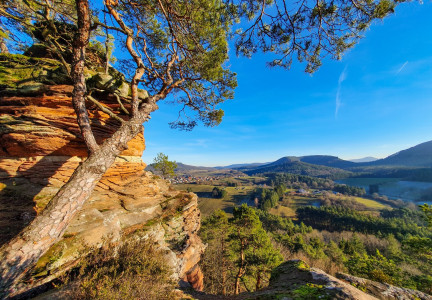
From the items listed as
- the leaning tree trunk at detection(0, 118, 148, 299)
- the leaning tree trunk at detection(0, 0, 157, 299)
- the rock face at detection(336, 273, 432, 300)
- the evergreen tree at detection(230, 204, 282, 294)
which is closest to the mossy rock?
the leaning tree trunk at detection(0, 0, 157, 299)

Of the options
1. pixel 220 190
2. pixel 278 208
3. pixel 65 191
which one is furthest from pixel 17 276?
pixel 220 190

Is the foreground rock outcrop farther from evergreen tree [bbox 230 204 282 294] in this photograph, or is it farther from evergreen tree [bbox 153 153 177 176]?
evergreen tree [bbox 153 153 177 176]

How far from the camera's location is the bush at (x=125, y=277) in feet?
9.09

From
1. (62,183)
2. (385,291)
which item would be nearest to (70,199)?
(62,183)

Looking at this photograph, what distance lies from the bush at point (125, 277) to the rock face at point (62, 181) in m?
0.96

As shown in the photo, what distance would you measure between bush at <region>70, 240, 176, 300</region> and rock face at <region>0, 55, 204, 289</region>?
0.96m

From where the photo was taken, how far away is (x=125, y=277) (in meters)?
3.20

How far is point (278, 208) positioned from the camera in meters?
92.0

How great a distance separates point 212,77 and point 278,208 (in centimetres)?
9946

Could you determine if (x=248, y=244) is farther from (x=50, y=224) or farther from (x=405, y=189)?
(x=405, y=189)

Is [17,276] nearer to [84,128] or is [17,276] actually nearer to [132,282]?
[132,282]

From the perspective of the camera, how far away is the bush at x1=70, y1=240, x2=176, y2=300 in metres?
2.77

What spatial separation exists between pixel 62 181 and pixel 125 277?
6.06 meters

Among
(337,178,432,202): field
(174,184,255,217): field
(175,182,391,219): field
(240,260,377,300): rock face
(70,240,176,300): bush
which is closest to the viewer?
(240,260,377,300): rock face
